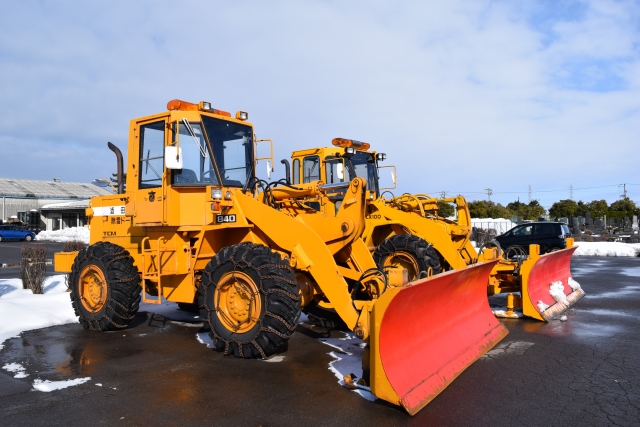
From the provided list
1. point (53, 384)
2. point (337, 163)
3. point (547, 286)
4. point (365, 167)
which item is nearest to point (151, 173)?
point (53, 384)

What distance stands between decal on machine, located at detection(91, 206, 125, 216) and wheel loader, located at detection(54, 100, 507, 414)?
0.03 m

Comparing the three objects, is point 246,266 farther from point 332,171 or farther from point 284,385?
point 332,171

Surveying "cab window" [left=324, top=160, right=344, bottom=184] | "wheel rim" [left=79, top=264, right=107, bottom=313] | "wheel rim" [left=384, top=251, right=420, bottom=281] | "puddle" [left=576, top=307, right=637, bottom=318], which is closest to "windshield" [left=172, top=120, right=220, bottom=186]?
"wheel rim" [left=79, top=264, right=107, bottom=313]

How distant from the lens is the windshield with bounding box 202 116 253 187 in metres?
7.25

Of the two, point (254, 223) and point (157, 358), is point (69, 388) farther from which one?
point (254, 223)

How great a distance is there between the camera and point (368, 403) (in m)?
4.66

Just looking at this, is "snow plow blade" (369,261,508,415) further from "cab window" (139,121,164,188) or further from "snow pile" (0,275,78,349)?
"snow pile" (0,275,78,349)

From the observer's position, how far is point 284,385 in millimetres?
5211

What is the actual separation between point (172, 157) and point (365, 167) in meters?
5.55

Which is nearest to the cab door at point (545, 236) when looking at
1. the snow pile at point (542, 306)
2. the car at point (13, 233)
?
the snow pile at point (542, 306)

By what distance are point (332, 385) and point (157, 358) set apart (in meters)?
2.35

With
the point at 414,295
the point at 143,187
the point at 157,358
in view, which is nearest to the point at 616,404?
the point at 414,295

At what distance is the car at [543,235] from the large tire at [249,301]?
Answer: 52.0 ft

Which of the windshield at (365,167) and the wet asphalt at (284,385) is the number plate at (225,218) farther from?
the windshield at (365,167)
